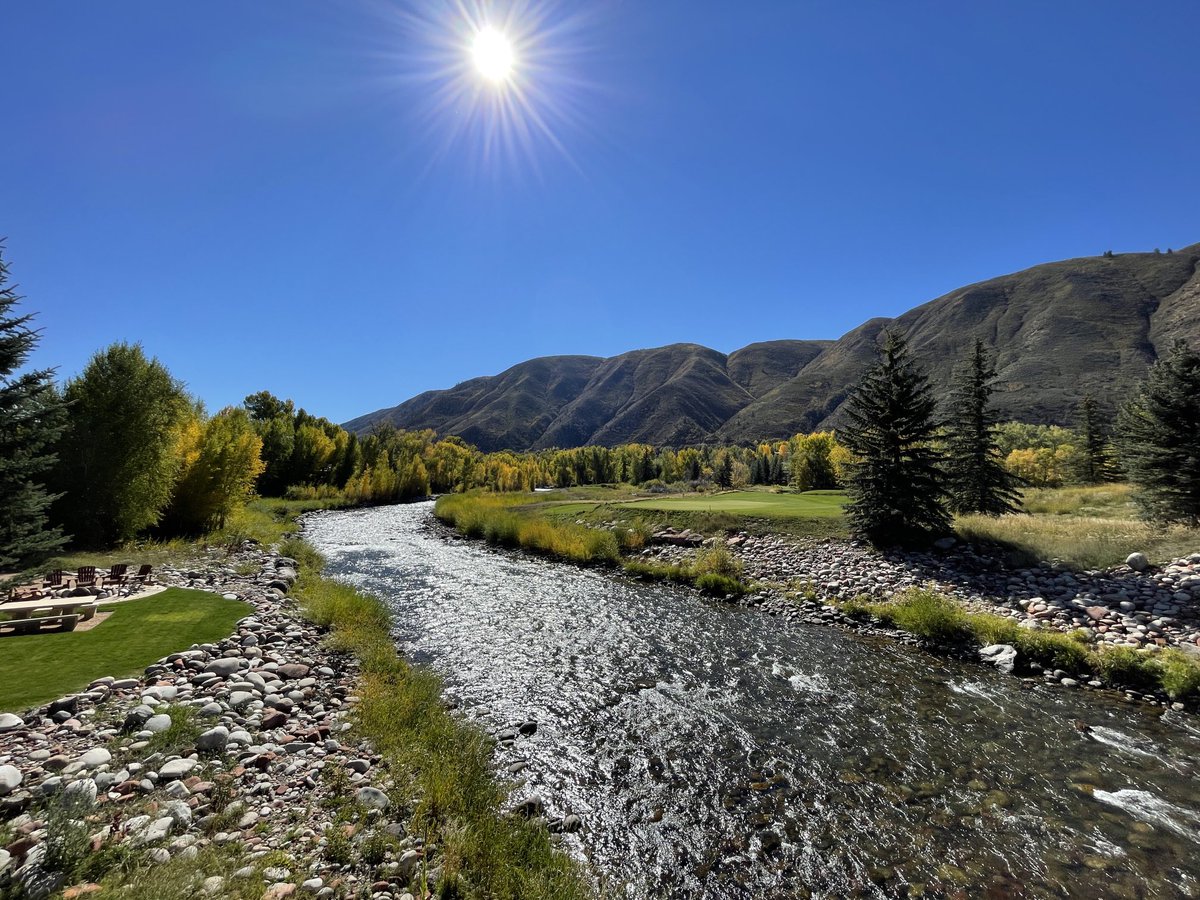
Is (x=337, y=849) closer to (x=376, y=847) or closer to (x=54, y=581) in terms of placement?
(x=376, y=847)

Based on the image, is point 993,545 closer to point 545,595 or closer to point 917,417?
point 917,417

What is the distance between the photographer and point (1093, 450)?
137ft

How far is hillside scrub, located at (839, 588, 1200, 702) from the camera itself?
10203 mm

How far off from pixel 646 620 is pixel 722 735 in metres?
7.18

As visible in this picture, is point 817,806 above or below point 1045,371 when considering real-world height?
below

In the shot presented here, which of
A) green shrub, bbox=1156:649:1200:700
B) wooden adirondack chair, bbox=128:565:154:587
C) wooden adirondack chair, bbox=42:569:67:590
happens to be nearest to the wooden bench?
wooden adirondack chair, bbox=42:569:67:590

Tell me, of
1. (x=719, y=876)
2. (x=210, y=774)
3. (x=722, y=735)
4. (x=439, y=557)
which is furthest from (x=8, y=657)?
(x=439, y=557)

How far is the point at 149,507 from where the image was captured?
22.0 meters

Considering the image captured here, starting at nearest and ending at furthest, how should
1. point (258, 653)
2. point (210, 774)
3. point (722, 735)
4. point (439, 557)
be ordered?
point (210, 774) < point (722, 735) < point (258, 653) < point (439, 557)

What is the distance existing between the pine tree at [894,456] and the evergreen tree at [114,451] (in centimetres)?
3173

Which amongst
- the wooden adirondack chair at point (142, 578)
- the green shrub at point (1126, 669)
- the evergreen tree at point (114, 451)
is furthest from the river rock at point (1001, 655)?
the evergreen tree at point (114, 451)

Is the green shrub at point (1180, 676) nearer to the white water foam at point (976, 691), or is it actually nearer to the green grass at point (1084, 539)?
the white water foam at point (976, 691)

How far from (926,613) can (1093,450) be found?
44424 millimetres

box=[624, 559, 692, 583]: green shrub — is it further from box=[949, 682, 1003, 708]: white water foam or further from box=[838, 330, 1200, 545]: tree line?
box=[949, 682, 1003, 708]: white water foam
